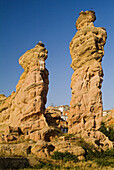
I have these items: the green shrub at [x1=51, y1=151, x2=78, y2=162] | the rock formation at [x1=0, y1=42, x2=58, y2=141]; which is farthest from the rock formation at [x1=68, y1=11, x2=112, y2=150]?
the green shrub at [x1=51, y1=151, x2=78, y2=162]

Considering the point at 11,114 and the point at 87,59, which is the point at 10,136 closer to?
the point at 11,114

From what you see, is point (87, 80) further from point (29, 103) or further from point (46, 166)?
point (46, 166)

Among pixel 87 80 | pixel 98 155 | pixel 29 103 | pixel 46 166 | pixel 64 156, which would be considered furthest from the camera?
pixel 87 80

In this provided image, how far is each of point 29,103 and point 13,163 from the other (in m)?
10.8

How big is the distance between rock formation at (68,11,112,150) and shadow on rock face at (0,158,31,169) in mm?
9000

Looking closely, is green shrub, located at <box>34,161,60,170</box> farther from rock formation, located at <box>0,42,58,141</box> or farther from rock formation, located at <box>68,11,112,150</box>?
rock formation, located at <box>68,11,112,150</box>

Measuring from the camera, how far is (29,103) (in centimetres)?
2356

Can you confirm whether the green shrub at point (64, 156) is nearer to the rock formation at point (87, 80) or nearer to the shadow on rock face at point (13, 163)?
the shadow on rock face at point (13, 163)

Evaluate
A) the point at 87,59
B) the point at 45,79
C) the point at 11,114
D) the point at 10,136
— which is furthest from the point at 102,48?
the point at 10,136

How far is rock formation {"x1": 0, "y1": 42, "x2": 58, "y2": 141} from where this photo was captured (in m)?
20.9

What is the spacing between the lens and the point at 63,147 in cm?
1741

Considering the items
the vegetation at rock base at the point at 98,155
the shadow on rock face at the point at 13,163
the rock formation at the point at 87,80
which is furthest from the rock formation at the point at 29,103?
the shadow on rock face at the point at 13,163

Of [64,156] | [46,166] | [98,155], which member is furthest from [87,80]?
[46,166]

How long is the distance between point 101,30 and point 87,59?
16.3 ft
